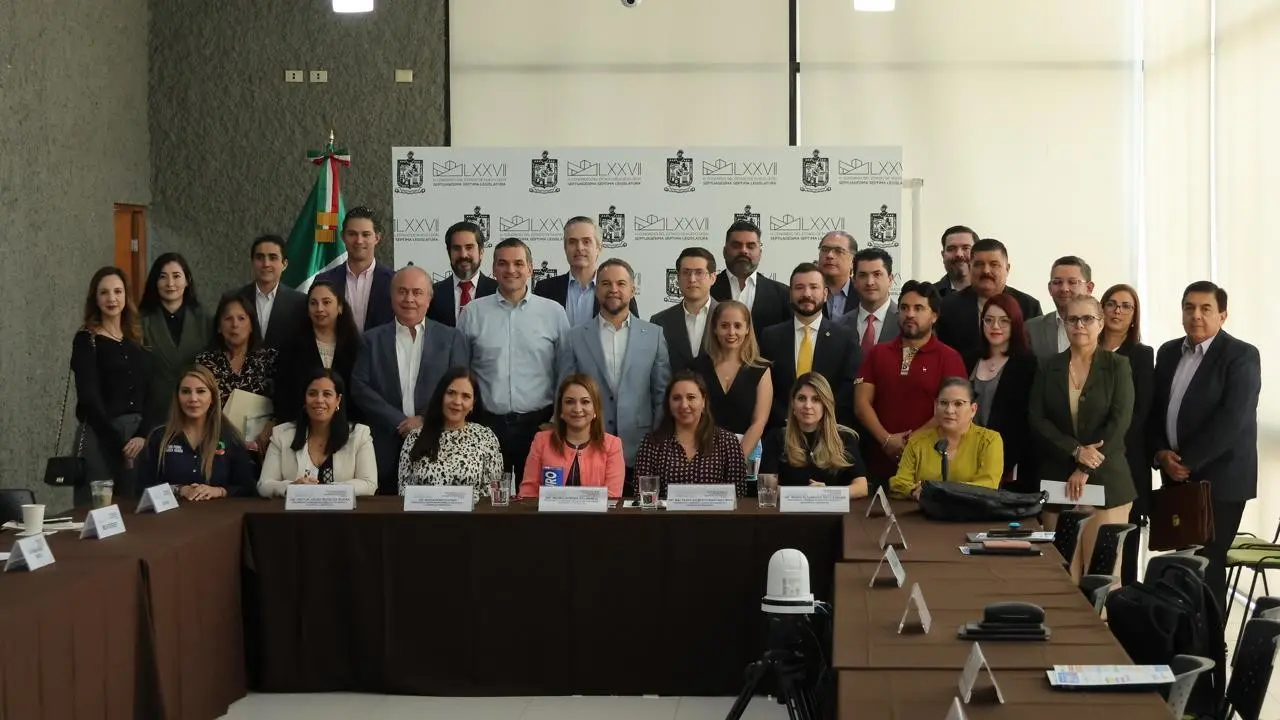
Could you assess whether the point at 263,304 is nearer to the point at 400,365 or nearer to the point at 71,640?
the point at 400,365

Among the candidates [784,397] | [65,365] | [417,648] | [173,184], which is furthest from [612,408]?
[173,184]

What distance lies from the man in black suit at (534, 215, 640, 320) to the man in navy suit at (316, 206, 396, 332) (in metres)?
0.66

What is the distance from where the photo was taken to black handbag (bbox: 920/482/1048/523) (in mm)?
4504

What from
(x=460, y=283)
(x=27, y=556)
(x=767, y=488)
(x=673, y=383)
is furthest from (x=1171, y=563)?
(x=460, y=283)

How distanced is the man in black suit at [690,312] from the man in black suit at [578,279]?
391 mm

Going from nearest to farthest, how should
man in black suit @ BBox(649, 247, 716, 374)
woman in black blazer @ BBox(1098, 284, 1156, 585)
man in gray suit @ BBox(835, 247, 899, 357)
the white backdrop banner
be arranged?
1. woman in black blazer @ BBox(1098, 284, 1156, 585)
2. man in black suit @ BBox(649, 247, 716, 374)
3. man in gray suit @ BBox(835, 247, 899, 357)
4. the white backdrop banner

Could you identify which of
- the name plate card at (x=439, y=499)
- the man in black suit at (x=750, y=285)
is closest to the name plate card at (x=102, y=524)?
the name plate card at (x=439, y=499)

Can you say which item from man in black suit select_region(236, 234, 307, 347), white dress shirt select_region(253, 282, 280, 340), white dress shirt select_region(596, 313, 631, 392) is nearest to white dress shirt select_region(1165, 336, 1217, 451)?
white dress shirt select_region(596, 313, 631, 392)

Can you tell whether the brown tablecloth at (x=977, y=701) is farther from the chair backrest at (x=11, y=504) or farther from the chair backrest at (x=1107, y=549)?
the chair backrest at (x=11, y=504)

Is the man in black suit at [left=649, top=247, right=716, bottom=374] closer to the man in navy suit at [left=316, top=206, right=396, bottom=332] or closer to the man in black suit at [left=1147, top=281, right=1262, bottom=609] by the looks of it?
the man in navy suit at [left=316, top=206, right=396, bottom=332]

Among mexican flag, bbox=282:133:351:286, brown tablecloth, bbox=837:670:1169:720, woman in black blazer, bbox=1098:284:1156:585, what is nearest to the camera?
brown tablecloth, bbox=837:670:1169:720

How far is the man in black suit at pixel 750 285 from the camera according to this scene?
6133 millimetres

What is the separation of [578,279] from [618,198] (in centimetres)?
182

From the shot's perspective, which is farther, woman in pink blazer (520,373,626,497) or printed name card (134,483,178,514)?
woman in pink blazer (520,373,626,497)
